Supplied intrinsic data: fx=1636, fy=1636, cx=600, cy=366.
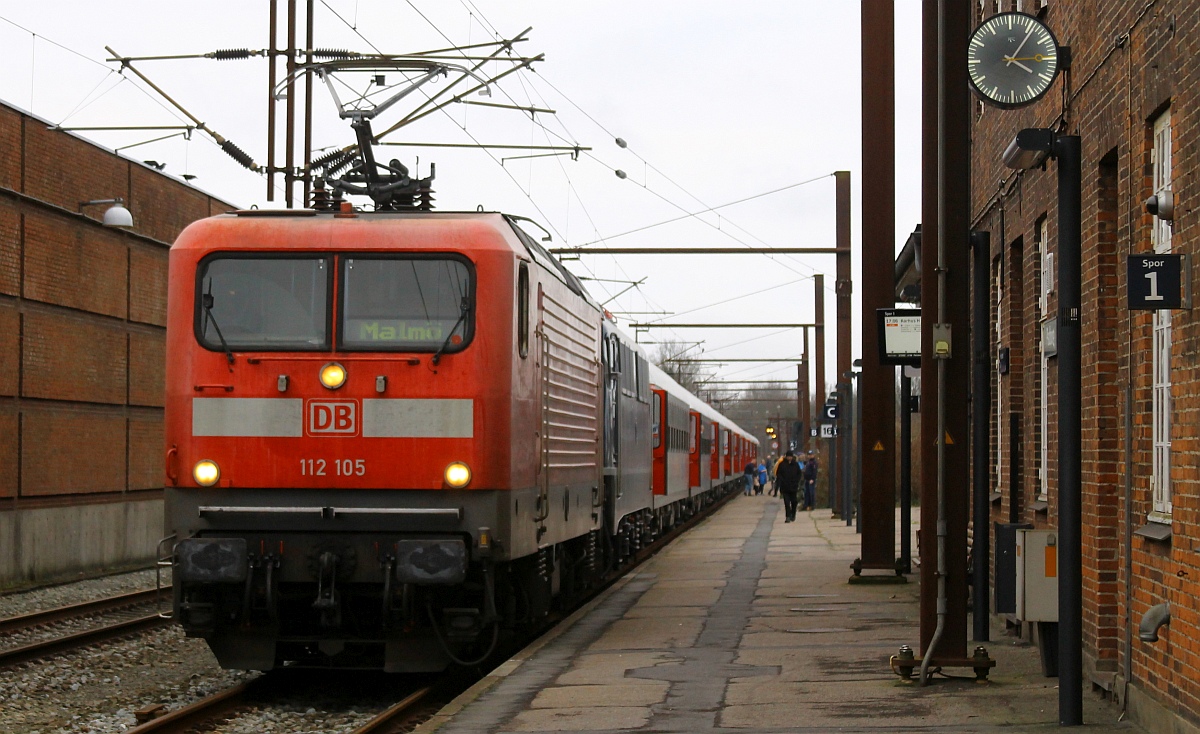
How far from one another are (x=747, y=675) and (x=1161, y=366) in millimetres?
3562

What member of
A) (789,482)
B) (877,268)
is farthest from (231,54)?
(789,482)

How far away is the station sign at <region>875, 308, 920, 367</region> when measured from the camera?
37.3ft

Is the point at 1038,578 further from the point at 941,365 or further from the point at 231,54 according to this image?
the point at 231,54

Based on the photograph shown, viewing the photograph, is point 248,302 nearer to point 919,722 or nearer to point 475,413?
point 475,413

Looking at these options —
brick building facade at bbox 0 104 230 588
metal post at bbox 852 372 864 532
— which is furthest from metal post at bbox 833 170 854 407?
brick building facade at bbox 0 104 230 588

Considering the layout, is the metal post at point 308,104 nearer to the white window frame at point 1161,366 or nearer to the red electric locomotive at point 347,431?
the red electric locomotive at point 347,431

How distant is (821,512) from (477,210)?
32234 mm

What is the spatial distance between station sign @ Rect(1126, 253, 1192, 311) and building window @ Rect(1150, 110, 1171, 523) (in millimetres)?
665

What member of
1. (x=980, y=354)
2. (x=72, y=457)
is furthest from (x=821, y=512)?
(x=980, y=354)

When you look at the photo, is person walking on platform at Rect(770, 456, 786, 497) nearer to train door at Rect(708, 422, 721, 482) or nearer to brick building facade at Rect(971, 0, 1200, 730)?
train door at Rect(708, 422, 721, 482)

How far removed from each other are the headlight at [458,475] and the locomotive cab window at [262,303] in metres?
1.17

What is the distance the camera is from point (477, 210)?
451 inches

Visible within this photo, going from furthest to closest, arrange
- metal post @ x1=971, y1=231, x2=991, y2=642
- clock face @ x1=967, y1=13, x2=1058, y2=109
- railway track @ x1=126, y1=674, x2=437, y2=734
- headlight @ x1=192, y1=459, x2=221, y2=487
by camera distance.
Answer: metal post @ x1=971, y1=231, x2=991, y2=642 < headlight @ x1=192, y1=459, x2=221, y2=487 < clock face @ x1=967, y1=13, x2=1058, y2=109 < railway track @ x1=126, y1=674, x2=437, y2=734

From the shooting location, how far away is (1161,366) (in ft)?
27.6
